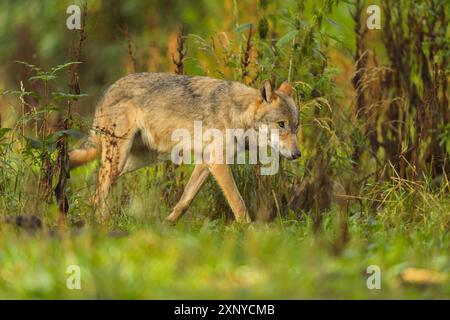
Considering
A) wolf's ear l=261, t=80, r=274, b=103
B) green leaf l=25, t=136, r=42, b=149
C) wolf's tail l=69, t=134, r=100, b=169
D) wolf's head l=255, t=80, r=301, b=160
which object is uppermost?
wolf's ear l=261, t=80, r=274, b=103

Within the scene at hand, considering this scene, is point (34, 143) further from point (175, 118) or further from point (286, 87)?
point (286, 87)

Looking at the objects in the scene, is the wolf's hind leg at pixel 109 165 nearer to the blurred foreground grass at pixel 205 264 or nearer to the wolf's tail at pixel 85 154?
the wolf's tail at pixel 85 154

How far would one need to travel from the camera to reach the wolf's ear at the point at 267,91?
9.34 m

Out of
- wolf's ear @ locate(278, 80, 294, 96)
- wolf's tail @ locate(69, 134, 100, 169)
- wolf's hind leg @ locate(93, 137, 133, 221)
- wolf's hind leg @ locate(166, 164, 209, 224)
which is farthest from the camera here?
wolf's tail @ locate(69, 134, 100, 169)

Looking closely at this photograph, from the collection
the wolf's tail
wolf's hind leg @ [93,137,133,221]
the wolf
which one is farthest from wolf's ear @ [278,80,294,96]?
the wolf's tail

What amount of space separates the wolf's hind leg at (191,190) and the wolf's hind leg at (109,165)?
2.08 ft

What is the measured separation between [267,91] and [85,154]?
6.46 feet

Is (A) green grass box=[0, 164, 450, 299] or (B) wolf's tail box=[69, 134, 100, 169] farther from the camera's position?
(B) wolf's tail box=[69, 134, 100, 169]

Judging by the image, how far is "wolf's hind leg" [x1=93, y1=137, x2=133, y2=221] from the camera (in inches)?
354

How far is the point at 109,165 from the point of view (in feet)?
31.7

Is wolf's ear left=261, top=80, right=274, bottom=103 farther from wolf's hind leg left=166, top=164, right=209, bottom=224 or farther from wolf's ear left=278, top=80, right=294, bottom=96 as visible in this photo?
wolf's hind leg left=166, top=164, right=209, bottom=224

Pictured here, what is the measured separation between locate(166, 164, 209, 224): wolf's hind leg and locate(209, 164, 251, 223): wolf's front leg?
0.90ft
